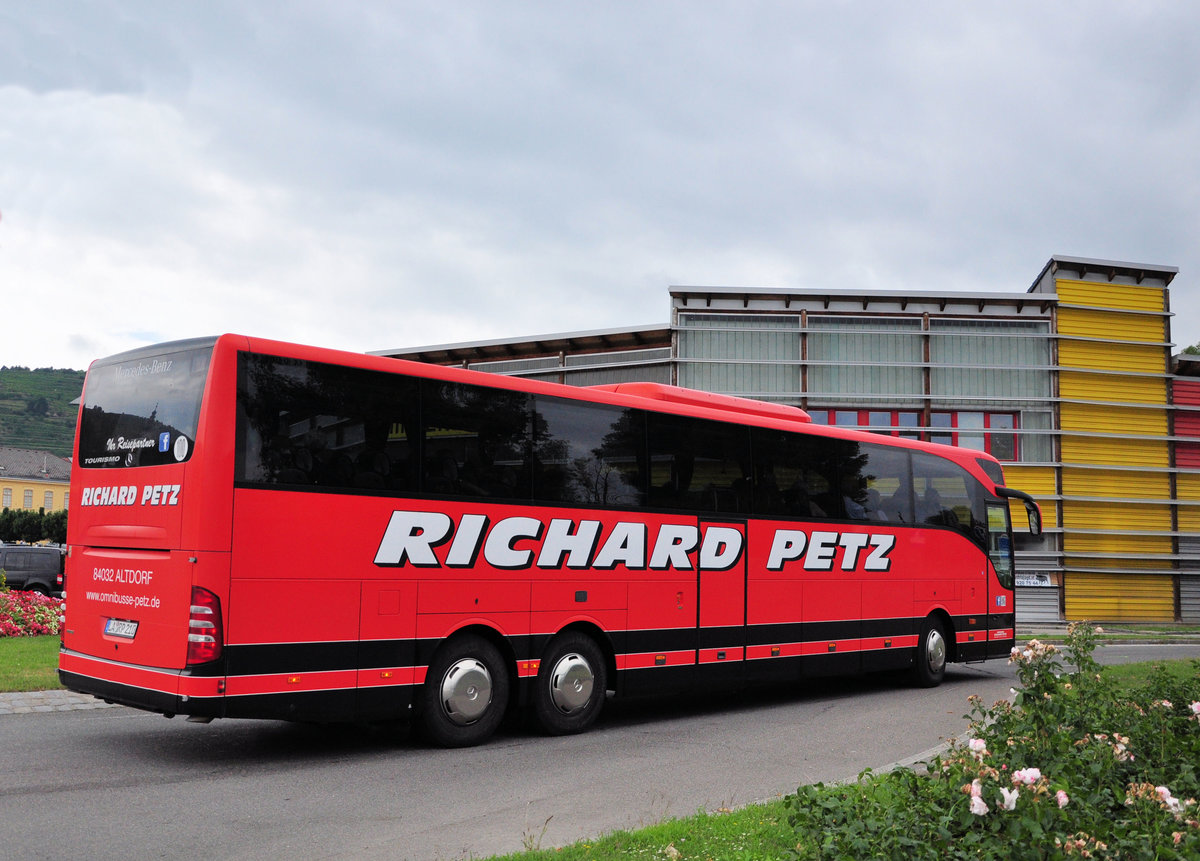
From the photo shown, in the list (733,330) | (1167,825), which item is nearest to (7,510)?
(733,330)

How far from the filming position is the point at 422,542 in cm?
911

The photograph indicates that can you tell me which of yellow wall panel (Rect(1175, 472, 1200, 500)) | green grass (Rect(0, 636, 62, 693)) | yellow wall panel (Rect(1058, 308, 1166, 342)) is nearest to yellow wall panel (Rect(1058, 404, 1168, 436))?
yellow wall panel (Rect(1175, 472, 1200, 500))

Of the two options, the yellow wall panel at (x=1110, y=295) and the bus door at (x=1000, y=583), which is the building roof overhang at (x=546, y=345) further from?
the bus door at (x=1000, y=583)

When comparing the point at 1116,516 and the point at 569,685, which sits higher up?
the point at 1116,516

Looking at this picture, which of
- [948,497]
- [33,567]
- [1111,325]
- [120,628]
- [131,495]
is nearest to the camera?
[120,628]

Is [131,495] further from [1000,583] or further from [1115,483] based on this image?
[1115,483]

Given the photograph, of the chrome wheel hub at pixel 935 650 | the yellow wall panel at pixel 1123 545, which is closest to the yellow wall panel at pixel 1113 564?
the yellow wall panel at pixel 1123 545

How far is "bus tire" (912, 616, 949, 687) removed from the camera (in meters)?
15.0

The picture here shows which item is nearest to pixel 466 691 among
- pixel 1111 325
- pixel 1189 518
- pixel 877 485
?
pixel 877 485

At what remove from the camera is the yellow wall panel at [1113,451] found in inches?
1224

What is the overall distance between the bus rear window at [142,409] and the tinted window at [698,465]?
4.80 meters

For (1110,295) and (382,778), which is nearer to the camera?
(382,778)

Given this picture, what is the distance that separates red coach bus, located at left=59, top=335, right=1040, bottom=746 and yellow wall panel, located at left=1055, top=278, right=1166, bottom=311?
21.7 m

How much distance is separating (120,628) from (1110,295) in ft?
100
